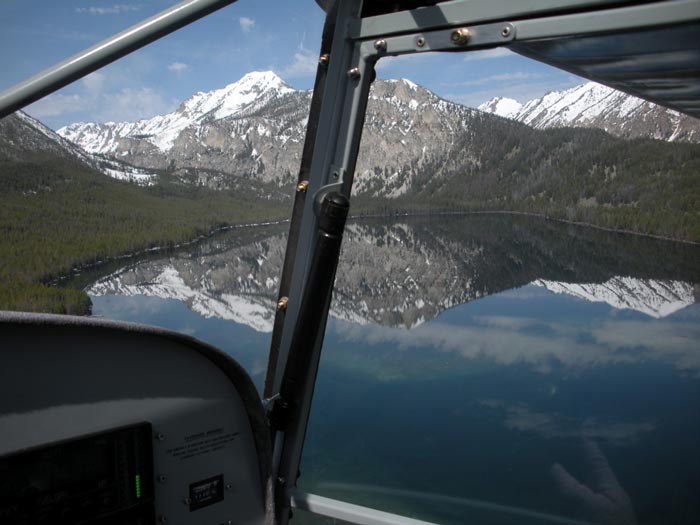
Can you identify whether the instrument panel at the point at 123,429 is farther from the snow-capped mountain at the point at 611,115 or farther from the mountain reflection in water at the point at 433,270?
the snow-capped mountain at the point at 611,115

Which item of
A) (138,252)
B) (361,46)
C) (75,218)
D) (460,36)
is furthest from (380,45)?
(75,218)

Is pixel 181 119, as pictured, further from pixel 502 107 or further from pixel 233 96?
pixel 502 107

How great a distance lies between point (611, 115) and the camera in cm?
207

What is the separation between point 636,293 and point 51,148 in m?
3.06

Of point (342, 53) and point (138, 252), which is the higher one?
point (342, 53)

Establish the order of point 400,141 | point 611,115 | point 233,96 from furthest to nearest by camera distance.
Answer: point 233,96
point 400,141
point 611,115

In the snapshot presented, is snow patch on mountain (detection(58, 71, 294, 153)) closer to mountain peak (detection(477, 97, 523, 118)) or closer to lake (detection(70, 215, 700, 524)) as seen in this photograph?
lake (detection(70, 215, 700, 524))

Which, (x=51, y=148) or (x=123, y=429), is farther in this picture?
(x=51, y=148)

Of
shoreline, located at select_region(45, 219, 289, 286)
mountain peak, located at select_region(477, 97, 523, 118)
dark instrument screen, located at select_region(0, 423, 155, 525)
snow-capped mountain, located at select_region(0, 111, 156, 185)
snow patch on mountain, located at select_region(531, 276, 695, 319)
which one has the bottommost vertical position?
dark instrument screen, located at select_region(0, 423, 155, 525)

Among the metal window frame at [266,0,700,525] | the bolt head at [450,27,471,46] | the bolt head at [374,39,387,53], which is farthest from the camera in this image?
the bolt head at [374,39,387,53]

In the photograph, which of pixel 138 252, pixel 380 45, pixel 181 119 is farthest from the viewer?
pixel 138 252

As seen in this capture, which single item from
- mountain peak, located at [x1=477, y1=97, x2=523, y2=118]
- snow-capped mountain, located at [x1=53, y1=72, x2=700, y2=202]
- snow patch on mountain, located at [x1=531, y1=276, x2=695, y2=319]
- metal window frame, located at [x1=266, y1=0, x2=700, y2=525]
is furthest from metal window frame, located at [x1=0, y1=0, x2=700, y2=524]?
snow patch on mountain, located at [x1=531, y1=276, x2=695, y2=319]

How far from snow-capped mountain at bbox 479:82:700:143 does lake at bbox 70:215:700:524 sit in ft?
1.39

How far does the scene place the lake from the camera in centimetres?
236
